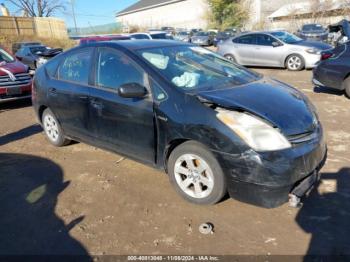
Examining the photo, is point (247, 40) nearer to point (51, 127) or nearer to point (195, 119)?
point (51, 127)

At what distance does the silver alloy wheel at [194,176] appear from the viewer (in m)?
3.30

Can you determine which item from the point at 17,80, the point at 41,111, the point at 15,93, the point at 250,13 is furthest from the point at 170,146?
the point at 250,13

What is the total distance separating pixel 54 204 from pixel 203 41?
28428 millimetres

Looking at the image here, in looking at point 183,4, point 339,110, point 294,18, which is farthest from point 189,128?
point 183,4

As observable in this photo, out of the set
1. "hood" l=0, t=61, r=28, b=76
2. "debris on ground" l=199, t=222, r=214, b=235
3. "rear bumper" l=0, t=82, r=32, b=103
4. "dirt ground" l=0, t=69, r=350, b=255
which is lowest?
"dirt ground" l=0, t=69, r=350, b=255

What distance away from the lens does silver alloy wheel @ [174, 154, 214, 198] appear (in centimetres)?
330

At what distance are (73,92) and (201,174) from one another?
2.25m

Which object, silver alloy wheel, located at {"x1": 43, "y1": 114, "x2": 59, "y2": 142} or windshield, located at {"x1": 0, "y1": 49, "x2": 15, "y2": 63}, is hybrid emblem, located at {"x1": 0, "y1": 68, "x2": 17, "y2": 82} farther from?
silver alloy wheel, located at {"x1": 43, "y1": 114, "x2": 59, "y2": 142}

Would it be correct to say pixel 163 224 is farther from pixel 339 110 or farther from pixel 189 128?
pixel 339 110

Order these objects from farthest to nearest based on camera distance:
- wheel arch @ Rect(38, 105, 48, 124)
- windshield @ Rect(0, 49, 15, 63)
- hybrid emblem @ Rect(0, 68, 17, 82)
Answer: windshield @ Rect(0, 49, 15, 63) → hybrid emblem @ Rect(0, 68, 17, 82) → wheel arch @ Rect(38, 105, 48, 124)

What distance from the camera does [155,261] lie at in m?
2.77

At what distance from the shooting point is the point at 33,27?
33.9 meters

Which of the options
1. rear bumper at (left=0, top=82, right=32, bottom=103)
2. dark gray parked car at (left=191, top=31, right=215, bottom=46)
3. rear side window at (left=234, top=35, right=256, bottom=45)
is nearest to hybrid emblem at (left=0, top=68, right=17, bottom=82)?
rear bumper at (left=0, top=82, right=32, bottom=103)

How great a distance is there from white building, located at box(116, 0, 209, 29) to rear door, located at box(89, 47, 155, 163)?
43429 mm
